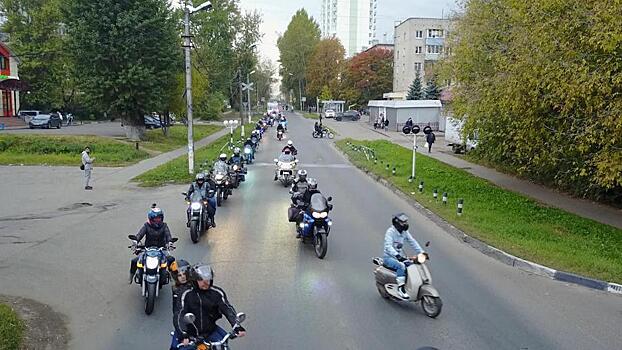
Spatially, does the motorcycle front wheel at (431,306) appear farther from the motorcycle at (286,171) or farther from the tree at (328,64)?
the tree at (328,64)

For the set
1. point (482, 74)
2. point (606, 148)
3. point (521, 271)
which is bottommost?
point (521, 271)

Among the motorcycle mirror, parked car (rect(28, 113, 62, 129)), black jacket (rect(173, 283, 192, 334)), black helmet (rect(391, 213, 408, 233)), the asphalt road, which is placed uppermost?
parked car (rect(28, 113, 62, 129))

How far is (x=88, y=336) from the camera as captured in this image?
686 centimetres

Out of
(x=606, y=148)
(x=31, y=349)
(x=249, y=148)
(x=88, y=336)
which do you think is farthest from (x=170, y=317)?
(x=249, y=148)

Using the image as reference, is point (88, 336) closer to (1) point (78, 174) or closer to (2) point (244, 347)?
(2) point (244, 347)

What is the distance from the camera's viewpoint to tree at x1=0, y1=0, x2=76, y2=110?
55.1 m

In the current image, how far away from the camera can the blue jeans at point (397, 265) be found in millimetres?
7934

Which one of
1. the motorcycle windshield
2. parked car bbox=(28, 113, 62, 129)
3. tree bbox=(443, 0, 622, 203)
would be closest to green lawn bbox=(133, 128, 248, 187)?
the motorcycle windshield

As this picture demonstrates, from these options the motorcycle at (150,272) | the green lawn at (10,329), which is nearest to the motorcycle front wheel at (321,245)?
the motorcycle at (150,272)

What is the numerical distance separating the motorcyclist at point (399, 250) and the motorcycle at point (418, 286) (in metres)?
0.08

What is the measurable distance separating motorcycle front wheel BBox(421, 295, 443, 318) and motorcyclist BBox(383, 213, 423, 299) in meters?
0.28

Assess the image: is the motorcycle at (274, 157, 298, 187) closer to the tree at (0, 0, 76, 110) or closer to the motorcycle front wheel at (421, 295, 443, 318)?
the motorcycle front wheel at (421, 295, 443, 318)

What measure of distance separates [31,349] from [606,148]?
11988 mm

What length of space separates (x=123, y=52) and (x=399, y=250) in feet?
91.8
